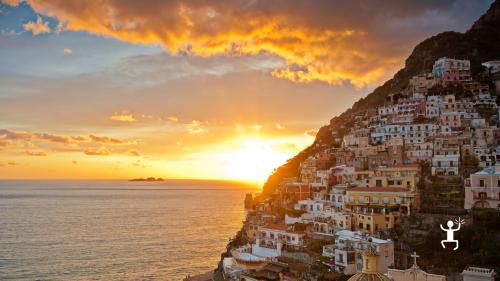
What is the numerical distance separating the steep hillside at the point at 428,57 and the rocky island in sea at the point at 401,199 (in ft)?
31.9

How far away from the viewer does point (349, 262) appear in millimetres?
41312

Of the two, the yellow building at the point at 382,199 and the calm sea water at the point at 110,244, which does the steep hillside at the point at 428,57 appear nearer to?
the calm sea water at the point at 110,244

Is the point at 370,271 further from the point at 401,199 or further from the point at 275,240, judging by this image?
the point at 275,240

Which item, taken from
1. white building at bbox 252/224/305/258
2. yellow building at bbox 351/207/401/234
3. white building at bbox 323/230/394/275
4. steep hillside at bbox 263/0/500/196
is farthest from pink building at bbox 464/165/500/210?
steep hillside at bbox 263/0/500/196

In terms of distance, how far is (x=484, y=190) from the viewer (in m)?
45.1

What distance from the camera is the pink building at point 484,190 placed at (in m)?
44.5

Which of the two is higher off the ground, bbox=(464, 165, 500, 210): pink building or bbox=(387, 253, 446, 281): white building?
bbox=(464, 165, 500, 210): pink building

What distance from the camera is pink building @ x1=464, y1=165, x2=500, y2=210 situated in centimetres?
4447

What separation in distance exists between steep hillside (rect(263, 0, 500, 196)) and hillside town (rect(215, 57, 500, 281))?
14670 millimetres

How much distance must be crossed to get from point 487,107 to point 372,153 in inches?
728

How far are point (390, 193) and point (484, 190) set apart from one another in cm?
907

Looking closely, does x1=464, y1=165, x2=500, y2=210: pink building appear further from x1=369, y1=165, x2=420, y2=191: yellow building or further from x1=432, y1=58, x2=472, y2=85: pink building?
x1=432, y1=58, x2=472, y2=85: pink building

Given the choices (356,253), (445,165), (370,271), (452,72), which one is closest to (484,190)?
(445,165)

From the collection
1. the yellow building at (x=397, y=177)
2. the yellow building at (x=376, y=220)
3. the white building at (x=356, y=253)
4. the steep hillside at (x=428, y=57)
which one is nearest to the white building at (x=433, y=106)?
the yellow building at (x=397, y=177)
